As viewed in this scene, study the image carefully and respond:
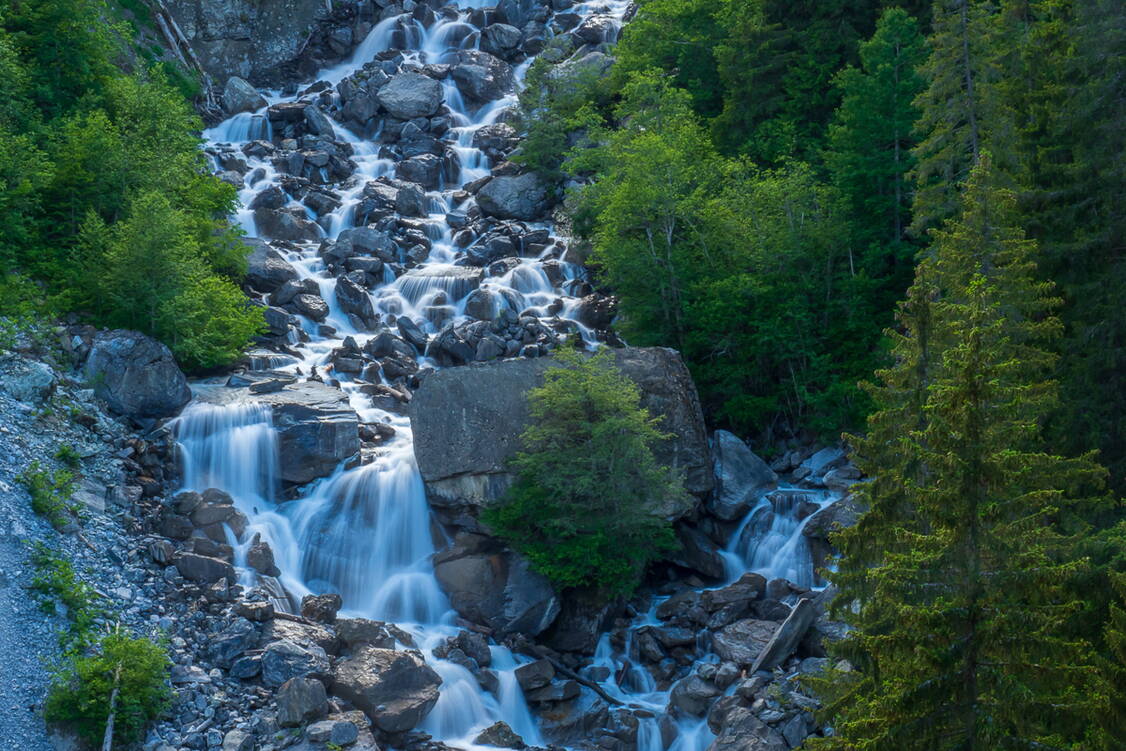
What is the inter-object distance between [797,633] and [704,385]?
Result: 10.7 metres

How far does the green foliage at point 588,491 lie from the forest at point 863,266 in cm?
13

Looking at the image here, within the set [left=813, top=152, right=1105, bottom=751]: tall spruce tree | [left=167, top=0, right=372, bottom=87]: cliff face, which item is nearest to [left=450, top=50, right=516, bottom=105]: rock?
[left=167, top=0, right=372, bottom=87]: cliff face

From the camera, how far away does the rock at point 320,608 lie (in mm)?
21205

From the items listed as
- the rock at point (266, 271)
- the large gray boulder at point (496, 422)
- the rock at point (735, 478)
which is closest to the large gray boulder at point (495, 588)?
the large gray boulder at point (496, 422)

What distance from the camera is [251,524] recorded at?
23.5m

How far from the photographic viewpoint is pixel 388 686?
755 inches

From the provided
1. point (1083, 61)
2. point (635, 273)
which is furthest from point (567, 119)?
point (1083, 61)

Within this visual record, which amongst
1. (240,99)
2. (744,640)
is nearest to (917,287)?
(744,640)

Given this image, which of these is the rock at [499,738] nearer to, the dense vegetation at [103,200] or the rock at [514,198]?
the dense vegetation at [103,200]

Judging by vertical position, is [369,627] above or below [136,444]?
below

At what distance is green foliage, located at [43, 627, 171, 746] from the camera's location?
16656mm

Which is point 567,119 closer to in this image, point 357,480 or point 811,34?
point 811,34

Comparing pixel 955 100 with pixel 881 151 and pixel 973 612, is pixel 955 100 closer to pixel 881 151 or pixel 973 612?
pixel 881 151

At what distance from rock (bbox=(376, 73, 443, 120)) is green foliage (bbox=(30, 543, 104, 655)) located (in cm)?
3245
